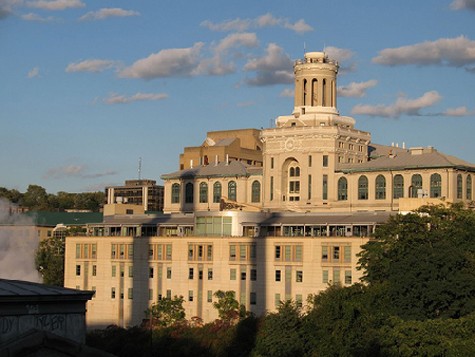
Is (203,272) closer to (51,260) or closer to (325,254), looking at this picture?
(325,254)

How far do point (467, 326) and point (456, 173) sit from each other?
69414mm

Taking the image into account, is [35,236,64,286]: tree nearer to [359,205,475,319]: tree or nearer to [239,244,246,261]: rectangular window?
[239,244,246,261]: rectangular window

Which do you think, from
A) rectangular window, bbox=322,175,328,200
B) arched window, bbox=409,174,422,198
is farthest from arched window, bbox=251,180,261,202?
arched window, bbox=409,174,422,198

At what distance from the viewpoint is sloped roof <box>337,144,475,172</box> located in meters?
145

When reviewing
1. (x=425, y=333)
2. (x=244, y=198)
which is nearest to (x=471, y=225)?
(x=425, y=333)

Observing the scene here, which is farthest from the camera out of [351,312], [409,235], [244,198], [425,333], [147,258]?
[244,198]

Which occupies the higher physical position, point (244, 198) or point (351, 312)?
point (244, 198)

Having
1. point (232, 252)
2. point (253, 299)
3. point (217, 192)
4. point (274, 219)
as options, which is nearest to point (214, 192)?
point (217, 192)

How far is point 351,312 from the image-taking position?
81.8 meters

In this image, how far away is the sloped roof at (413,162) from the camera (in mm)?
145250

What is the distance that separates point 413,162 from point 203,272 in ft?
122

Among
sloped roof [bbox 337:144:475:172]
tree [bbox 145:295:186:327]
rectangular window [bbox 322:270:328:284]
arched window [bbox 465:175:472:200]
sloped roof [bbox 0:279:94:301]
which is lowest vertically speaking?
tree [bbox 145:295:186:327]

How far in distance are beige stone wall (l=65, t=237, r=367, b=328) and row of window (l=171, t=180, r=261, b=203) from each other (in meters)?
30.7

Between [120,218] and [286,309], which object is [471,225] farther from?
[120,218]
